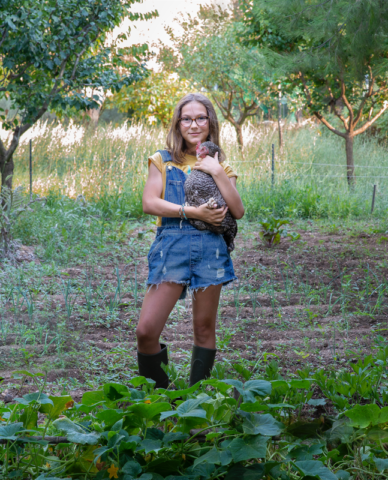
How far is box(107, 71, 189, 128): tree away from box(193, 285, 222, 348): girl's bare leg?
12.9 m

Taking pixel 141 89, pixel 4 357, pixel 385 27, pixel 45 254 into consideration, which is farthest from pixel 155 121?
pixel 4 357

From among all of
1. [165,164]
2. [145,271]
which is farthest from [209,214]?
[145,271]

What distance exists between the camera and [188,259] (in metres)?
2.09

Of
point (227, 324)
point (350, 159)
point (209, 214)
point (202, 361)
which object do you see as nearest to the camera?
point (209, 214)

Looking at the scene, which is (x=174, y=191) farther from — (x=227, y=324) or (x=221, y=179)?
(x=227, y=324)

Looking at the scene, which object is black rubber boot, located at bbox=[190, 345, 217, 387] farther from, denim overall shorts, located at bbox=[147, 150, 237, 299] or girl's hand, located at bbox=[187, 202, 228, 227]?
girl's hand, located at bbox=[187, 202, 228, 227]

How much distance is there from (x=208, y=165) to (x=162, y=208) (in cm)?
27

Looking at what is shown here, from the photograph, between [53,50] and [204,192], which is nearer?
[204,192]

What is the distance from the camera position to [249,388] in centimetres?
137

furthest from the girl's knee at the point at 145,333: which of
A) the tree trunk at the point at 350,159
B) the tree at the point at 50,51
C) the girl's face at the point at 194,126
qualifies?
the tree trunk at the point at 350,159

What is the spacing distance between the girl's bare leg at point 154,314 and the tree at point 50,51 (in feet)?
12.4

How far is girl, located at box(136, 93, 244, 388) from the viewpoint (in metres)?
2.07

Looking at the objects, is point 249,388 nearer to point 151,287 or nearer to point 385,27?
point 151,287

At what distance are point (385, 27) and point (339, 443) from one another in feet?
11.1
